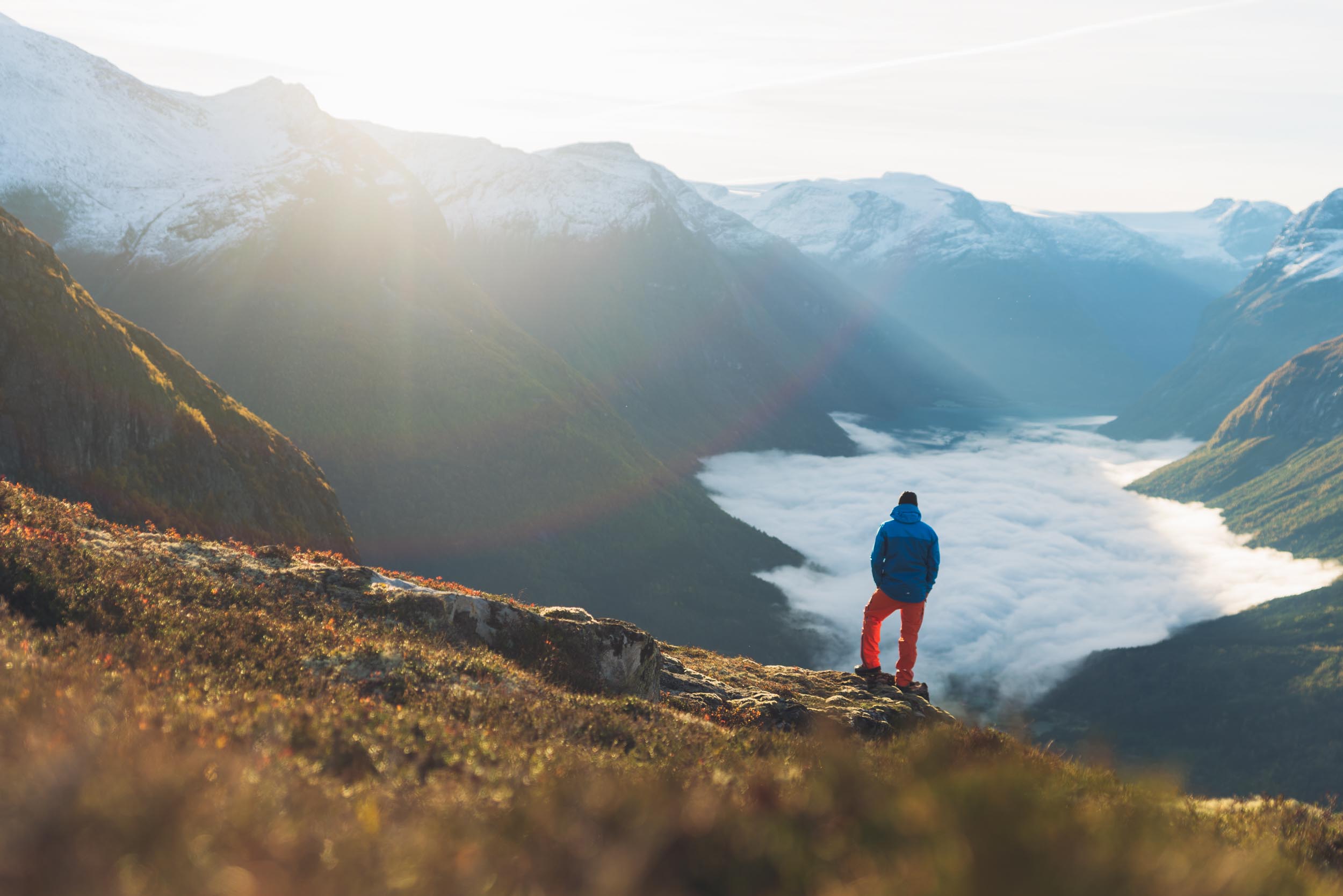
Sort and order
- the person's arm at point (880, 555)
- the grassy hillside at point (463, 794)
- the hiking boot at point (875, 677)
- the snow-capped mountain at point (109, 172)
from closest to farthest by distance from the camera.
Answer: the grassy hillside at point (463, 794) → the person's arm at point (880, 555) → the hiking boot at point (875, 677) → the snow-capped mountain at point (109, 172)

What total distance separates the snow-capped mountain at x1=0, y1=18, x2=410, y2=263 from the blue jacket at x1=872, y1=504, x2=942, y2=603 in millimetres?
185764

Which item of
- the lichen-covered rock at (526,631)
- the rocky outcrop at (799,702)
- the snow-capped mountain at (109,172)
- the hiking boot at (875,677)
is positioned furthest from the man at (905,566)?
the snow-capped mountain at (109,172)

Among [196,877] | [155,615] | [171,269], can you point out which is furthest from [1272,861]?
[171,269]

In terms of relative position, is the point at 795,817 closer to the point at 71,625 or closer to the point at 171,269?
the point at 71,625

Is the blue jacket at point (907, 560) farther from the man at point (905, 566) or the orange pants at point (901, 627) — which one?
the orange pants at point (901, 627)

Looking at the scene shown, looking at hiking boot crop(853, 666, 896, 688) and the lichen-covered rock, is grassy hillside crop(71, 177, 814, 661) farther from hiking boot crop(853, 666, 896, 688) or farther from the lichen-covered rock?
hiking boot crop(853, 666, 896, 688)

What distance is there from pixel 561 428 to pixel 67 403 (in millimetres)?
156115

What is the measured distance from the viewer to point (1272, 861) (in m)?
4.23

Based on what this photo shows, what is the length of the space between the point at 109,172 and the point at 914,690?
222 m

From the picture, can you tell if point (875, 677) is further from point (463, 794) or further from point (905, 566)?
point (463, 794)

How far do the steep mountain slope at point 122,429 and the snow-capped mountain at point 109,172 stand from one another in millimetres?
130991

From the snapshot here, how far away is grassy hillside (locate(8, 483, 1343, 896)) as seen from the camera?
2945 millimetres

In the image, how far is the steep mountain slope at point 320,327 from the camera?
5886 inches

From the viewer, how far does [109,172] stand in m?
175
